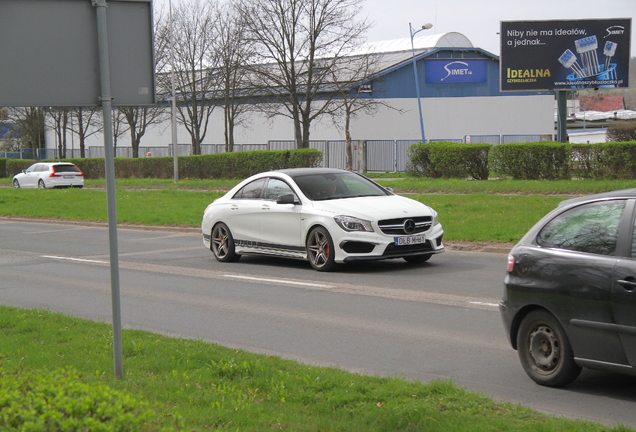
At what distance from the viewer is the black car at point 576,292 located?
561 centimetres

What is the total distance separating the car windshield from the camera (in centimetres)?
1336

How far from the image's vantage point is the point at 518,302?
20.9ft

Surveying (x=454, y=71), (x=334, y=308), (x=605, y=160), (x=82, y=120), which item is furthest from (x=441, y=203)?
(x=82, y=120)

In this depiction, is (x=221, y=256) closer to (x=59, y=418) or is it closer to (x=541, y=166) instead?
(x=59, y=418)

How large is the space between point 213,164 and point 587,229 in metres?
34.6

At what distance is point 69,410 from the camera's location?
10.8ft

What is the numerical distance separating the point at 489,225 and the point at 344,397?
1179 centimetres

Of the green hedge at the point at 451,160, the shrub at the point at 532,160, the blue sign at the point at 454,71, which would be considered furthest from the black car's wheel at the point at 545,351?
the blue sign at the point at 454,71

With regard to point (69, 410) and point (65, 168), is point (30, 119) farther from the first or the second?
point (69, 410)

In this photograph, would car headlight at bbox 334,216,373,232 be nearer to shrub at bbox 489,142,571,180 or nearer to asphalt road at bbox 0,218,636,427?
asphalt road at bbox 0,218,636,427

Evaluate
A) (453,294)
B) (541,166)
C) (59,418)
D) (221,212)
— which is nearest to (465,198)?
(541,166)

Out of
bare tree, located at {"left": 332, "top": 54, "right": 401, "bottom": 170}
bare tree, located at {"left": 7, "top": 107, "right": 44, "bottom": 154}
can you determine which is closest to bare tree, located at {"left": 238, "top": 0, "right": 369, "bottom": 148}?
bare tree, located at {"left": 332, "top": 54, "right": 401, "bottom": 170}

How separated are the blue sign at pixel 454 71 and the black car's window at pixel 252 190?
43479 mm

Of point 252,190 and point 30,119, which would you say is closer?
point 252,190
